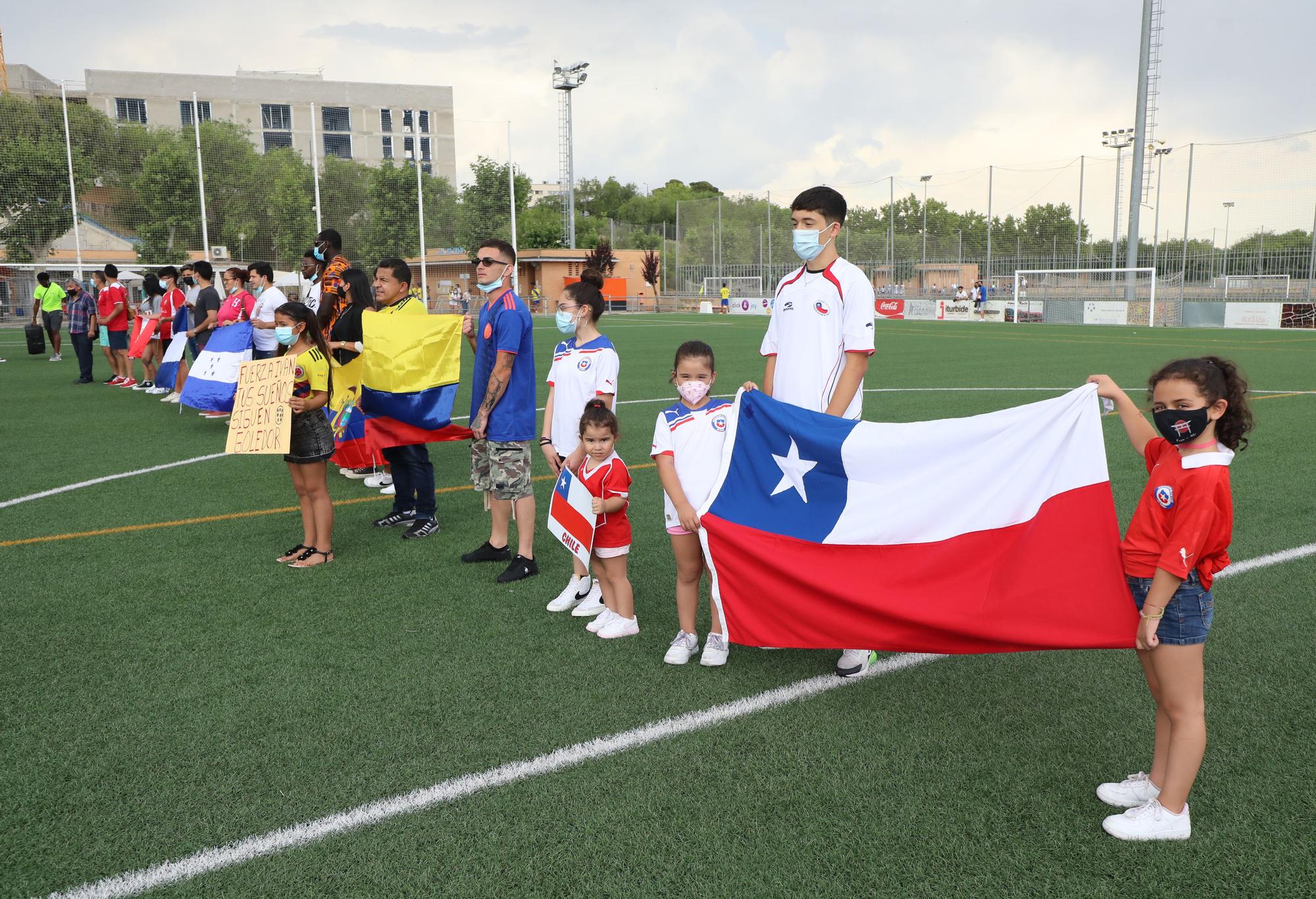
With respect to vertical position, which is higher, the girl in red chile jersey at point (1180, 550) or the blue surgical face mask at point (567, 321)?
the blue surgical face mask at point (567, 321)

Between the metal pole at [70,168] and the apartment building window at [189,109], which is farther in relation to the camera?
the apartment building window at [189,109]

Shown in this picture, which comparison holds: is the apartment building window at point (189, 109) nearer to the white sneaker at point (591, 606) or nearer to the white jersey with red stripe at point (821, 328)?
the white sneaker at point (591, 606)

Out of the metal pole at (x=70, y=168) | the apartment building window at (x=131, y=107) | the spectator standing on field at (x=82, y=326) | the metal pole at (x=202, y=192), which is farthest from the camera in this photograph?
the apartment building window at (x=131, y=107)

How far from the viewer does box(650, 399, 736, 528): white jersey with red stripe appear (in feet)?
13.4

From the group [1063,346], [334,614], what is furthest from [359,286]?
[1063,346]

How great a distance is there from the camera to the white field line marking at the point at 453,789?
279 centimetres

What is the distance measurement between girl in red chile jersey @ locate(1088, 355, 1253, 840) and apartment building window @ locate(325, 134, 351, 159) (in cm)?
8081

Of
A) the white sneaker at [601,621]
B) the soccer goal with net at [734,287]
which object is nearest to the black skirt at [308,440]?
the white sneaker at [601,621]

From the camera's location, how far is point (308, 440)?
5.67 m

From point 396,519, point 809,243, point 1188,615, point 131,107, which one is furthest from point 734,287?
point 1188,615

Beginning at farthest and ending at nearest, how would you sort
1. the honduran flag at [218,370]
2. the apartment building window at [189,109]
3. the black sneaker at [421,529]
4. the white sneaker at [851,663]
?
the apartment building window at [189,109] < the honduran flag at [218,370] < the black sneaker at [421,529] < the white sneaker at [851,663]

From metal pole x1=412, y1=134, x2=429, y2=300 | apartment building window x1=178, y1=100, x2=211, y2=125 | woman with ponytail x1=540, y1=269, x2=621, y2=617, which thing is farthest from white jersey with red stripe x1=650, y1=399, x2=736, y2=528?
apartment building window x1=178, y1=100, x2=211, y2=125

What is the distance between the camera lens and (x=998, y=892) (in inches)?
106

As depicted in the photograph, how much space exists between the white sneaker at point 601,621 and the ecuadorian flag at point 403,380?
192 centimetres
